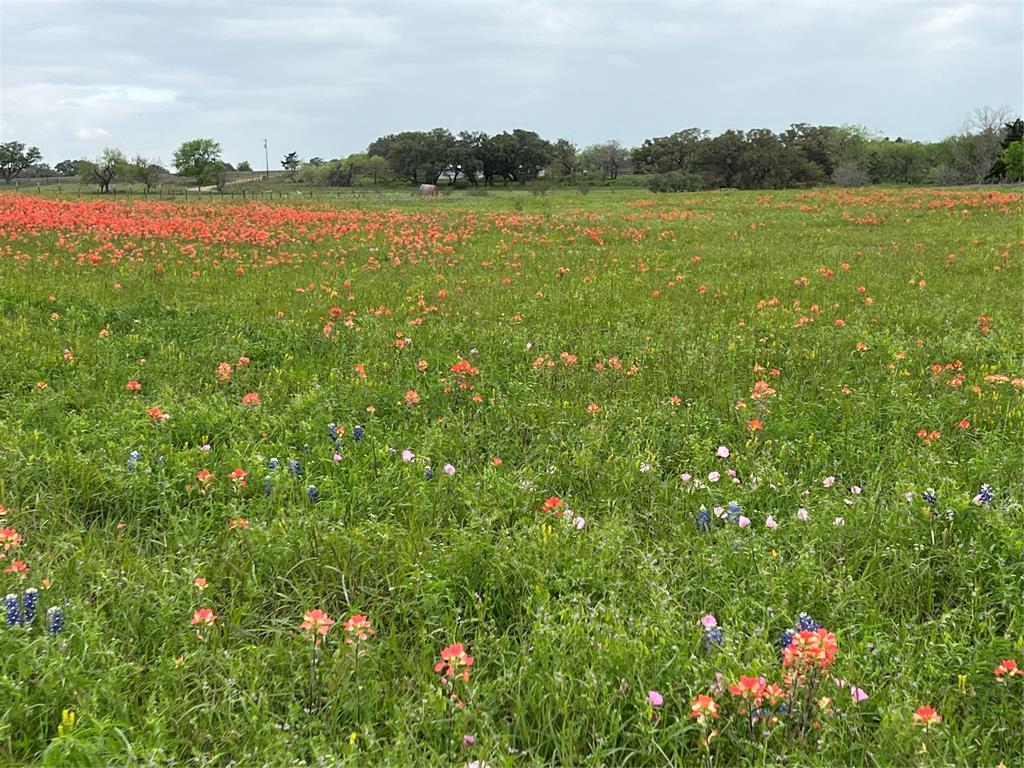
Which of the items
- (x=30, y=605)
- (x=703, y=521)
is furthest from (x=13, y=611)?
(x=703, y=521)

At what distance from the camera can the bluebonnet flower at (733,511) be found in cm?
338

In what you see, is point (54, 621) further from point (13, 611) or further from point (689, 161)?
point (689, 161)

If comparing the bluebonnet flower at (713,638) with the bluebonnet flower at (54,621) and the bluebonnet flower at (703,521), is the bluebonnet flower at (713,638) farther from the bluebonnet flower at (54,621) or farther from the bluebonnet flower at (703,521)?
the bluebonnet flower at (54,621)

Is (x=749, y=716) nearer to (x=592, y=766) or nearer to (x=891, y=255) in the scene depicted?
(x=592, y=766)

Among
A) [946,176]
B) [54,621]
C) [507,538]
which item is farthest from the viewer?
[946,176]

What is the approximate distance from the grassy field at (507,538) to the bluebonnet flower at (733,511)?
0.03 meters

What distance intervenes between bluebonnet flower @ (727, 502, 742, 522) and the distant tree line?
58340 millimetres

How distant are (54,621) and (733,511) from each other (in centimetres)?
294

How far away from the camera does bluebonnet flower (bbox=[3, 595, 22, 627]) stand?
2512mm

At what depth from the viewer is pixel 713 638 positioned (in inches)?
100

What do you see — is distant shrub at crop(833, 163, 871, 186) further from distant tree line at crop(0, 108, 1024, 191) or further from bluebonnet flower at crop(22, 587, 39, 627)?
bluebonnet flower at crop(22, 587, 39, 627)

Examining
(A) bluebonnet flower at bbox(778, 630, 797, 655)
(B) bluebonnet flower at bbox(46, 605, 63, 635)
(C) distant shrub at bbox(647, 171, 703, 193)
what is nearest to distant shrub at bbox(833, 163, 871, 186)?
(C) distant shrub at bbox(647, 171, 703, 193)

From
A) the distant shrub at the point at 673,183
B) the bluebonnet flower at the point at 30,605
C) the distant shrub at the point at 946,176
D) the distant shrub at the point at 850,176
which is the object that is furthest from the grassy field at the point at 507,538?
the distant shrub at the point at 946,176

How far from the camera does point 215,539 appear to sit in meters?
3.34
